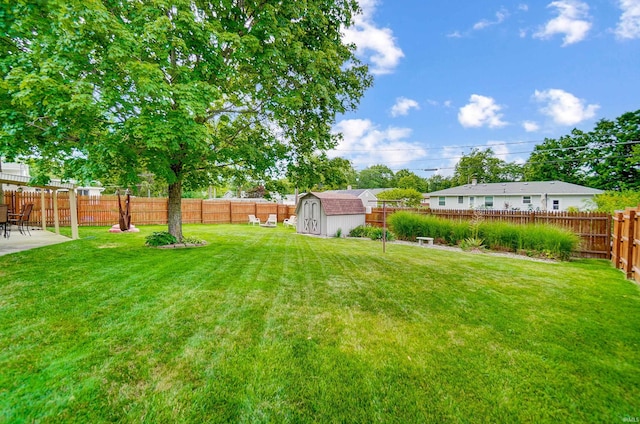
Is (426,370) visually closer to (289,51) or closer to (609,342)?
(609,342)

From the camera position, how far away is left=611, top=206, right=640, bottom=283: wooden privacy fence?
543 cm

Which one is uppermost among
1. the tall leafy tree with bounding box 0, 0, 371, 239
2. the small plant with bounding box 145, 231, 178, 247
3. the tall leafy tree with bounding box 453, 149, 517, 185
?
the tall leafy tree with bounding box 453, 149, 517, 185

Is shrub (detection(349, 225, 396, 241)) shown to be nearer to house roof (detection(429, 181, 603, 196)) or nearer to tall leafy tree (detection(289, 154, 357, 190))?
tall leafy tree (detection(289, 154, 357, 190))

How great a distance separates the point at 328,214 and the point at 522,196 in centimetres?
2097

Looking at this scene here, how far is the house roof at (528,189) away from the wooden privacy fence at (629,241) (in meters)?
20.6

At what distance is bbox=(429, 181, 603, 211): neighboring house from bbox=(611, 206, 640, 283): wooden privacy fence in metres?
16.4

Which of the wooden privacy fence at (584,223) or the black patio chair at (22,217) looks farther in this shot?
the black patio chair at (22,217)

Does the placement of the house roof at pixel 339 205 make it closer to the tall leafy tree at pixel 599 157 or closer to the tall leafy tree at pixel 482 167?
the tall leafy tree at pixel 599 157

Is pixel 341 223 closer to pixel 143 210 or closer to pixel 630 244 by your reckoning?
pixel 630 244

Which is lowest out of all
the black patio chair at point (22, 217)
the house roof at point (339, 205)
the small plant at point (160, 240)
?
the small plant at point (160, 240)

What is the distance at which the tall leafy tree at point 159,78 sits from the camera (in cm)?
450

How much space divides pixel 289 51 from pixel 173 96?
9.09 ft

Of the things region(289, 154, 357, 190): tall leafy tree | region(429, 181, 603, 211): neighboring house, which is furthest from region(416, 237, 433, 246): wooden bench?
region(429, 181, 603, 211): neighboring house

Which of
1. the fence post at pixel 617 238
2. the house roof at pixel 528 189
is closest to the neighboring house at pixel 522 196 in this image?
the house roof at pixel 528 189
